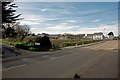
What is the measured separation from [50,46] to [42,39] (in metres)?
2.13

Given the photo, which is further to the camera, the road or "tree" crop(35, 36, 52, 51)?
"tree" crop(35, 36, 52, 51)

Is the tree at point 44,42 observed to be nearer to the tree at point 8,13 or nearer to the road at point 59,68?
the tree at point 8,13

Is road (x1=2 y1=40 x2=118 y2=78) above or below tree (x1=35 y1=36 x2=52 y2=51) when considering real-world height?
below

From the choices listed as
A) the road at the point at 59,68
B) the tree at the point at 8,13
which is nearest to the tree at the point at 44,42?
the tree at the point at 8,13

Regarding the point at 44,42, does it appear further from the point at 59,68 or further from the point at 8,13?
the point at 59,68

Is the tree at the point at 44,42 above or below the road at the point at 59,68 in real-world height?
above

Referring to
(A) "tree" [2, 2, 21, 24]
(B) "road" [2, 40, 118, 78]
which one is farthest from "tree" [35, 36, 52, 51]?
(B) "road" [2, 40, 118, 78]

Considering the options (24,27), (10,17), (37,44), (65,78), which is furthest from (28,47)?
(24,27)

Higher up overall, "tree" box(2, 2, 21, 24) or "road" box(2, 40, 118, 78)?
"tree" box(2, 2, 21, 24)

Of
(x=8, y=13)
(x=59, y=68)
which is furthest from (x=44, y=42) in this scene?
(x=59, y=68)

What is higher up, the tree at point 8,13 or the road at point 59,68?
the tree at point 8,13

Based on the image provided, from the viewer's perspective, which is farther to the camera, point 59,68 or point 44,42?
point 44,42

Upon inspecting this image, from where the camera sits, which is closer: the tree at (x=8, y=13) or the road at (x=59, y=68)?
the road at (x=59, y=68)

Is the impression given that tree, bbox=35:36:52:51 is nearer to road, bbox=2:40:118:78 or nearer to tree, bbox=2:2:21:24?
tree, bbox=2:2:21:24
